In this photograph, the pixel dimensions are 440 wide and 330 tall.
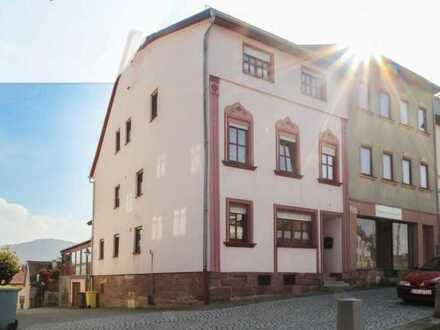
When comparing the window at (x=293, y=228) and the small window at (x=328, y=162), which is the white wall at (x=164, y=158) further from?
the small window at (x=328, y=162)

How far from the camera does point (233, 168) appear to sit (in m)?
20.6

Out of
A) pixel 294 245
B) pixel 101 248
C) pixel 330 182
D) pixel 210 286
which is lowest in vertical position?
pixel 210 286

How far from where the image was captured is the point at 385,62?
92.9 feet

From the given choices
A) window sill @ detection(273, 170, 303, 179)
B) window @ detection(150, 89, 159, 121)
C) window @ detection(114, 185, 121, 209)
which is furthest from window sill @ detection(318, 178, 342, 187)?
window @ detection(114, 185, 121, 209)

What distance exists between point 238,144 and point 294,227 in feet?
12.8

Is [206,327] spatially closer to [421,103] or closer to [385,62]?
[385,62]

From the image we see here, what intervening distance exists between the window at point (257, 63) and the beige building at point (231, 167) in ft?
0.16

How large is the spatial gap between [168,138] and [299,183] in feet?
17.1

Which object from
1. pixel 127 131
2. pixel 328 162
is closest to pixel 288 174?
pixel 328 162

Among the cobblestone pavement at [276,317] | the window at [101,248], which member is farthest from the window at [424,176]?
the window at [101,248]

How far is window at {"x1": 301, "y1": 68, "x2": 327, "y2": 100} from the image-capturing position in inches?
944

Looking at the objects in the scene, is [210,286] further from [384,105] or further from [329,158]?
[384,105]

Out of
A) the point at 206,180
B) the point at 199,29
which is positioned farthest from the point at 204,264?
the point at 199,29

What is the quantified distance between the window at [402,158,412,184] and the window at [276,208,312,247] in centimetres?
835
